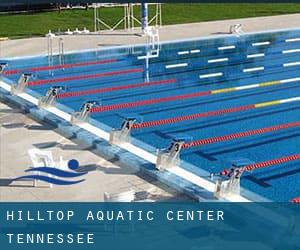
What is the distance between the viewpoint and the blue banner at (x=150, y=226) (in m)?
6.45

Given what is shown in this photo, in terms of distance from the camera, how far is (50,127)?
35.8ft

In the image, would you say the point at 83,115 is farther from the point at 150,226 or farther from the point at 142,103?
the point at 150,226

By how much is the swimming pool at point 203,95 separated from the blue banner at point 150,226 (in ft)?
2.12

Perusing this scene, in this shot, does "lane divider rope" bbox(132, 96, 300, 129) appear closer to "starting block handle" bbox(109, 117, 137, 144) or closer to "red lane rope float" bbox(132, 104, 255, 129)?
"red lane rope float" bbox(132, 104, 255, 129)

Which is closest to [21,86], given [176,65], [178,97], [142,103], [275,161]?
[142,103]

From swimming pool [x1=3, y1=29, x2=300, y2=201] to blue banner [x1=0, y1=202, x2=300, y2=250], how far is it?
647 millimetres

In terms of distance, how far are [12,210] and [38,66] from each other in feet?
32.2

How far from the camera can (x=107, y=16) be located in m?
25.3

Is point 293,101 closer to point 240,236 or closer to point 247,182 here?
point 247,182

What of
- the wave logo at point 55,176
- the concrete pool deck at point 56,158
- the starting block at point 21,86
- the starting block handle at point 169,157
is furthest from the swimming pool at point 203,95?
the wave logo at point 55,176

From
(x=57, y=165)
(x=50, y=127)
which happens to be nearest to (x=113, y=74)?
(x=50, y=127)

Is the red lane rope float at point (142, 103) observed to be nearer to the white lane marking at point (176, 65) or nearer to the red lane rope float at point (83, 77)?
the red lane rope float at point (83, 77)

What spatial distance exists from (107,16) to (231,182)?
61.8 ft

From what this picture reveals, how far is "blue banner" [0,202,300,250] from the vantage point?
21.2 feet
